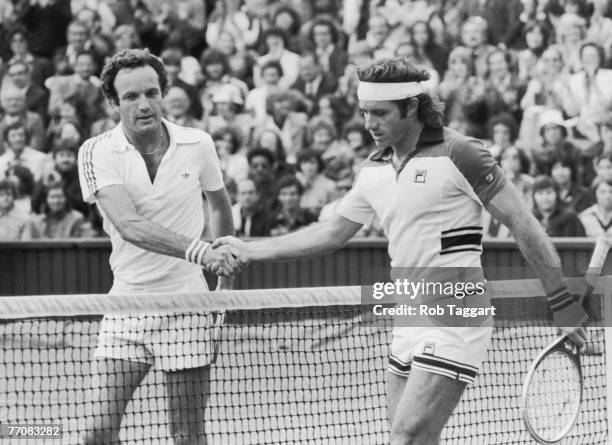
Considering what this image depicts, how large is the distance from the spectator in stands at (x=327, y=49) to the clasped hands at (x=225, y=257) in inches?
368

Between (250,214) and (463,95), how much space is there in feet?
9.60

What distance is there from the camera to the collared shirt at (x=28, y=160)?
14352 mm

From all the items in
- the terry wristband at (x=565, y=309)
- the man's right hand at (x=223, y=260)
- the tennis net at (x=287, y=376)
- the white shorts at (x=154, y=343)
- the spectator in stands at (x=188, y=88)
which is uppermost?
the spectator in stands at (x=188, y=88)

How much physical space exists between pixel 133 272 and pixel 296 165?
24.3 ft

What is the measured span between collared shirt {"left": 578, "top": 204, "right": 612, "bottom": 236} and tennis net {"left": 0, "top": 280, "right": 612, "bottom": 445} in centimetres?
217

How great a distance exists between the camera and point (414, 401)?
548 cm

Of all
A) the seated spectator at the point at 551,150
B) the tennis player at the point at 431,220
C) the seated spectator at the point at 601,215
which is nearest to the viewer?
the tennis player at the point at 431,220

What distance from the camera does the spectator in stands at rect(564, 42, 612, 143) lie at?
13.8 m

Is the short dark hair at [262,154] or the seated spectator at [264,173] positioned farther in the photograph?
the short dark hair at [262,154]

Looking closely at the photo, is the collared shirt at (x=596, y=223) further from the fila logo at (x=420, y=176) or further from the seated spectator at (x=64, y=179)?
the fila logo at (x=420, y=176)

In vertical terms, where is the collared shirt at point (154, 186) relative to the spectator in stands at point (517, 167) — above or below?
above

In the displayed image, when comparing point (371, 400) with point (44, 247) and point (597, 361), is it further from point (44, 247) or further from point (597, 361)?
point (44, 247)

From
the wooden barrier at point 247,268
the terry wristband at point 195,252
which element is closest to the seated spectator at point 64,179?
the wooden barrier at point 247,268

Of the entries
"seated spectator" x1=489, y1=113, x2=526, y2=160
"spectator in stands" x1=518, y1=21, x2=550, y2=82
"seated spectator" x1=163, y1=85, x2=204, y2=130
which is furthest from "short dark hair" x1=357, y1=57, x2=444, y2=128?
"seated spectator" x1=163, y1=85, x2=204, y2=130
